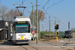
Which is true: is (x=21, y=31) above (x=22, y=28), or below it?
below

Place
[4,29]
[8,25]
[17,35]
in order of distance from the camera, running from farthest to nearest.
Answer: [8,25] → [4,29] → [17,35]

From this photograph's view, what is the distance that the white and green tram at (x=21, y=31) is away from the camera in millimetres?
21375

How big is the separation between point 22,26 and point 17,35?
1.32m

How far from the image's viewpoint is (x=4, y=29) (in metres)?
38.9

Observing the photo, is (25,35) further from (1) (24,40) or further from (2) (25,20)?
(2) (25,20)

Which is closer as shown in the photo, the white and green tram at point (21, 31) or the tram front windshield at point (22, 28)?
the white and green tram at point (21, 31)

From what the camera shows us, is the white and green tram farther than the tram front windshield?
No

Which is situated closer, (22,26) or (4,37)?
(22,26)

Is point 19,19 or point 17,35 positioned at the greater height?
point 19,19

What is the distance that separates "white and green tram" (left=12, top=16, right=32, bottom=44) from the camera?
2138 cm

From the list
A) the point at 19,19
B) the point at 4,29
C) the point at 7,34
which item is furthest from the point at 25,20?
the point at 7,34

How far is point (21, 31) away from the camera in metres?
21.6

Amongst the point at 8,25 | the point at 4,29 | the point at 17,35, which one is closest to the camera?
the point at 17,35

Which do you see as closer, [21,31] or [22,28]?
[21,31]
